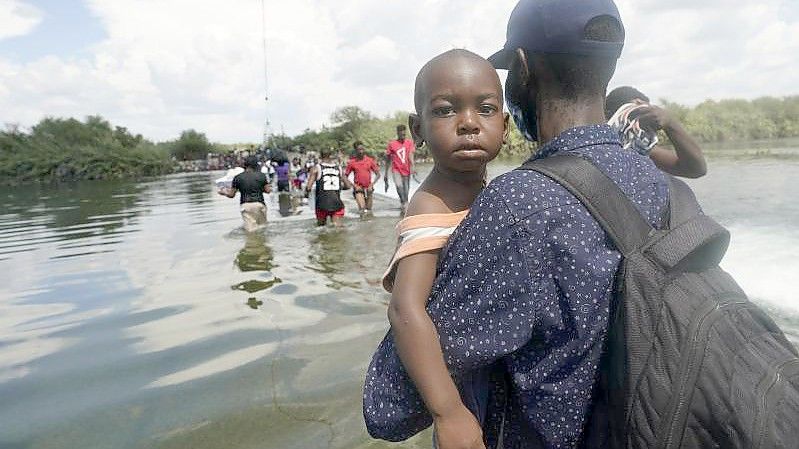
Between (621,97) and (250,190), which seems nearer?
(621,97)

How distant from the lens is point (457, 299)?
4.13ft

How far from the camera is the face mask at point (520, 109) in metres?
1.45

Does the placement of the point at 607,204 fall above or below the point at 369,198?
above

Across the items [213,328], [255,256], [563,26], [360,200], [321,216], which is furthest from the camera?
[360,200]

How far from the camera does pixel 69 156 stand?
2090 inches

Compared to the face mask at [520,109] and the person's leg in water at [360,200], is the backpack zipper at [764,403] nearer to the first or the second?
the face mask at [520,109]

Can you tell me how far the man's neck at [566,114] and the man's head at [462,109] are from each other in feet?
0.54

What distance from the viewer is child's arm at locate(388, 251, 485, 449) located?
1263 millimetres

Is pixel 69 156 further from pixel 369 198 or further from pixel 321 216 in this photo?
pixel 321 216

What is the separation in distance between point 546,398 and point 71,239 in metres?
13.3

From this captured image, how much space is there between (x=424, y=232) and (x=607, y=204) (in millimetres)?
447

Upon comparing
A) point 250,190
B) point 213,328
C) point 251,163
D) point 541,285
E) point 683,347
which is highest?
point 251,163

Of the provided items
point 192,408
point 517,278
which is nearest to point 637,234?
point 517,278

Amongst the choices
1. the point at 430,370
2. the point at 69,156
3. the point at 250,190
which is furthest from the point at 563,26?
the point at 69,156
